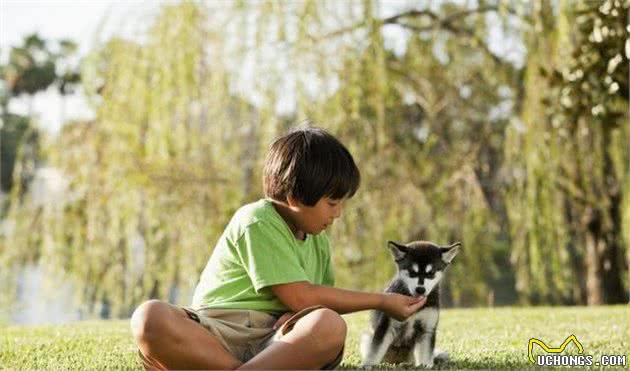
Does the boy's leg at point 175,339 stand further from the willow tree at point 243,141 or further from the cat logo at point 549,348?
the willow tree at point 243,141

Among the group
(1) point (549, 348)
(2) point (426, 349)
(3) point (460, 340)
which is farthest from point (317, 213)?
(3) point (460, 340)

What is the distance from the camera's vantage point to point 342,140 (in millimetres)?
7715

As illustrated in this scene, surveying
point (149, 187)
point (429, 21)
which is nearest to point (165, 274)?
point (149, 187)

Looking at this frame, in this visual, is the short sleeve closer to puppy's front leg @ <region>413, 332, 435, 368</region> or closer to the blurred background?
puppy's front leg @ <region>413, 332, 435, 368</region>

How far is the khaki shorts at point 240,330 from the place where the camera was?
304 cm

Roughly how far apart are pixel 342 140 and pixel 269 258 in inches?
187

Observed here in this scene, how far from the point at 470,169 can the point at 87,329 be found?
4162 mm

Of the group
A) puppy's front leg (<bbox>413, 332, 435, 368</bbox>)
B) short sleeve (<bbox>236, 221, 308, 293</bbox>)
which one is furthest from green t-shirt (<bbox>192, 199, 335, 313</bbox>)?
puppy's front leg (<bbox>413, 332, 435, 368</bbox>)

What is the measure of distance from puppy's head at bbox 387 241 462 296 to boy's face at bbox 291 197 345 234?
0.26 meters

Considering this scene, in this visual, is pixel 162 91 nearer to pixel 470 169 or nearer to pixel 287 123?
pixel 287 123

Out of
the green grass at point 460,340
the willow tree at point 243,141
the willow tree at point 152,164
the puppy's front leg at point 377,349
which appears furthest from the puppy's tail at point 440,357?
the willow tree at point 152,164

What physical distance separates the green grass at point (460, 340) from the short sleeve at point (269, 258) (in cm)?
51

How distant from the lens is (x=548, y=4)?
24.8 feet

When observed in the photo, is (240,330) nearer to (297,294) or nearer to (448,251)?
(297,294)
